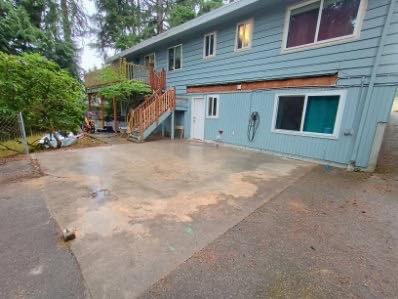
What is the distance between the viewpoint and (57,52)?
40.9 feet

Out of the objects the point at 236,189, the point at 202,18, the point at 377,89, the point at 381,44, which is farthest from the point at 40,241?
the point at 202,18

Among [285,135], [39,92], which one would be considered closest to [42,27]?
[39,92]

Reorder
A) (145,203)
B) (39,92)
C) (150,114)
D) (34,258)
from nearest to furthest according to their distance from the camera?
(34,258) → (145,203) → (39,92) → (150,114)

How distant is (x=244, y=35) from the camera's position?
7812 millimetres

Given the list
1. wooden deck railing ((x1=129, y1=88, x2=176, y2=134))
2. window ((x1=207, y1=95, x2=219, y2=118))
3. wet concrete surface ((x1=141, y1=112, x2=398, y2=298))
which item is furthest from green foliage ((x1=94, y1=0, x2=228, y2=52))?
wet concrete surface ((x1=141, y1=112, x2=398, y2=298))

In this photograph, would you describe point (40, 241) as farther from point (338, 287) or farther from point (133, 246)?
point (338, 287)

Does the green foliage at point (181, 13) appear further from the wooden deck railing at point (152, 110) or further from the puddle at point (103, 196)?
the puddle at point (103, 196)

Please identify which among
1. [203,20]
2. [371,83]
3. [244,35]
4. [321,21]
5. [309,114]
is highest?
[203,20]

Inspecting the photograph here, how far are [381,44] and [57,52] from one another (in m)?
15.3

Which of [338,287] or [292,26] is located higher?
[292,26]

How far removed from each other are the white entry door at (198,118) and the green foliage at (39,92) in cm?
488

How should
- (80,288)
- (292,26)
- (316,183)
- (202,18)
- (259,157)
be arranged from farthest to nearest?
(202,18), (259,157), (292,26), (316,183), (80,288)

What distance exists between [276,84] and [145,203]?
5876mm

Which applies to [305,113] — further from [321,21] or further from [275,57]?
[321,21]
